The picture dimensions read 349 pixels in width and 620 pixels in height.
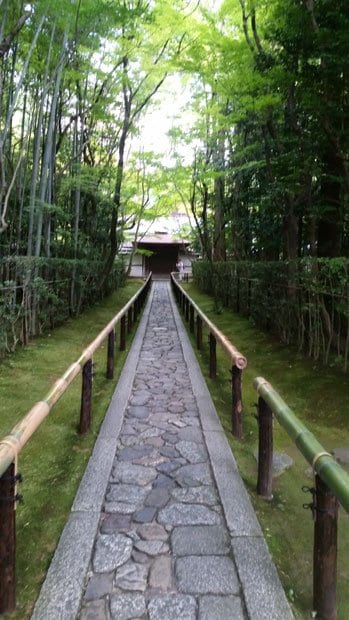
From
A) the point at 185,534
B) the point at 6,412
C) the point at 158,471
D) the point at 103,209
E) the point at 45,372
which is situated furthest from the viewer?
the point at 103,209

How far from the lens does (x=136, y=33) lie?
359 inches

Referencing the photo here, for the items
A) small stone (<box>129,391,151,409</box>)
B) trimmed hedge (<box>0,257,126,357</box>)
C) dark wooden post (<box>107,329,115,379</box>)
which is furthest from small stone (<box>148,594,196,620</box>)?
trimmed hedge (<box>0,257,126,357</box>)

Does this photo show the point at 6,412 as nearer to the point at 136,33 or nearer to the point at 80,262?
the point at 80,262

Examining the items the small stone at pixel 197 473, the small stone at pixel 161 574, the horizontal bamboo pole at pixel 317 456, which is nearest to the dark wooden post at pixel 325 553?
the horizontal bamboo pole at pixel 317 456

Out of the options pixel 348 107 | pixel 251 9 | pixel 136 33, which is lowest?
pixel 348 107

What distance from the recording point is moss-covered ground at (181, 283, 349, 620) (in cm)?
212

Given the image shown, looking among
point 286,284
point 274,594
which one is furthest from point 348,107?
point 274,594

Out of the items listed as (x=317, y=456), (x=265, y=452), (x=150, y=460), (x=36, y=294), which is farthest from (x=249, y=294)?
(x=317, y=456)

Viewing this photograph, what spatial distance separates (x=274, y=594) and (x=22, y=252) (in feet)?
27.4

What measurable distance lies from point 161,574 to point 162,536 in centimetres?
31

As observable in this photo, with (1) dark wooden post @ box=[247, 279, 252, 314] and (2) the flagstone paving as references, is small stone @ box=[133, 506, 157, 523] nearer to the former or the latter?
(2) the flagstone paving

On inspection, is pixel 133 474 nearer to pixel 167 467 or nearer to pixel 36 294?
pixel 167 467

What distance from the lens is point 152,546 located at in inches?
88.1

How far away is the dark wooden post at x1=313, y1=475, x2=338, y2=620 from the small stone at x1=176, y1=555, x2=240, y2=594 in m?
0.39
